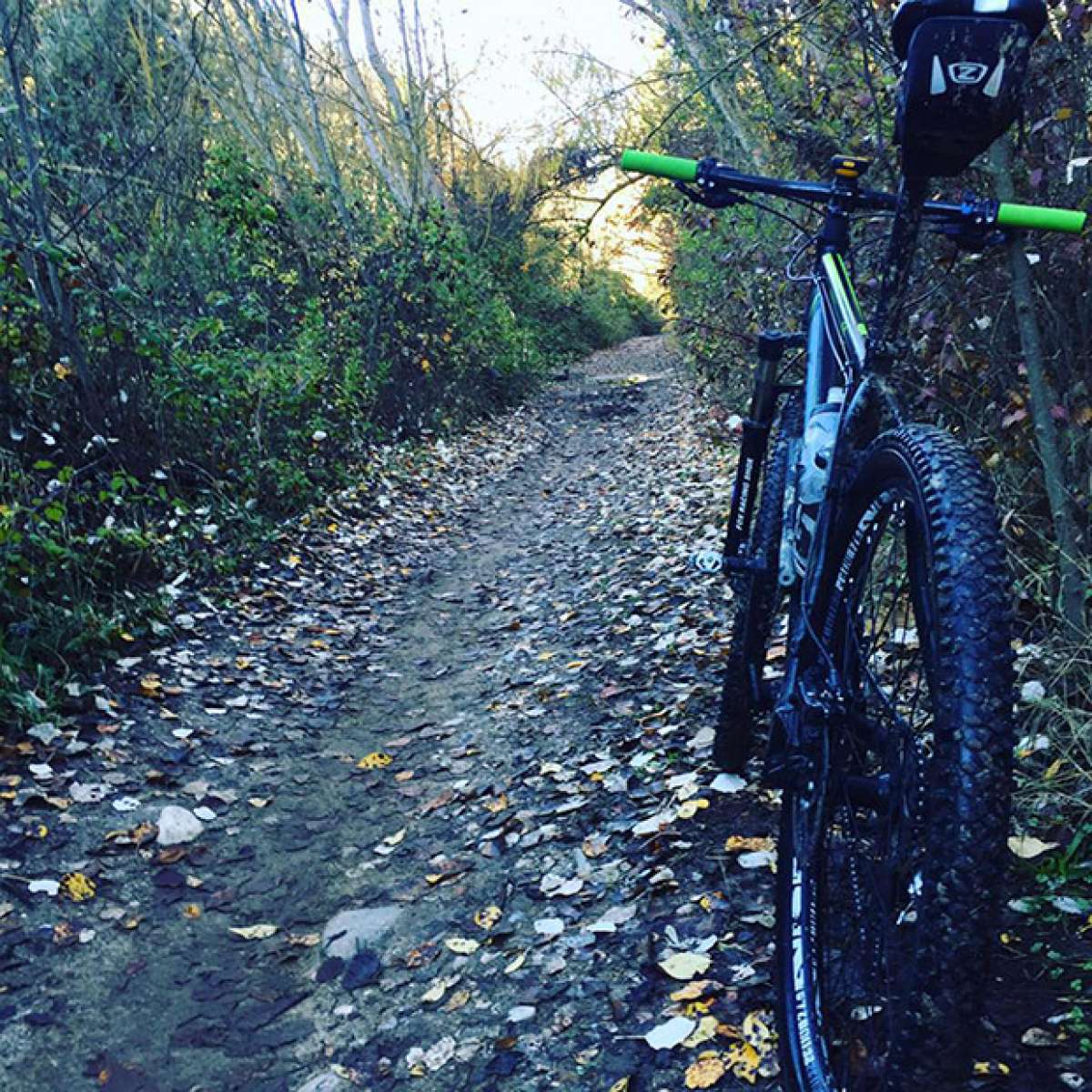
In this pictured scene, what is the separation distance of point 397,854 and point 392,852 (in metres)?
0.04

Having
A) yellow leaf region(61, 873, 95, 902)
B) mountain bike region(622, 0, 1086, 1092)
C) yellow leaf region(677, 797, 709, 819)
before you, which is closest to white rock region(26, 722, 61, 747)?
yellow leaf region(61, 873, 95, 902)

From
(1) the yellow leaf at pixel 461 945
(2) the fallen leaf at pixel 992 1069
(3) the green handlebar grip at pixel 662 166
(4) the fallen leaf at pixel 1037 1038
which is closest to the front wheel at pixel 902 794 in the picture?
(2) the fallen leaf at pixel 992 1069

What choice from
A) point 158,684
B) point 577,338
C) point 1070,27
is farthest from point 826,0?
point 577,338

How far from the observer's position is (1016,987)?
2.18 m

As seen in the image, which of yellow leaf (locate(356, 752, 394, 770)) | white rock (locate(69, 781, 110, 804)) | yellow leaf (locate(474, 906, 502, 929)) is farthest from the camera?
yellow leaf (locate(356, 752, 394, 770))

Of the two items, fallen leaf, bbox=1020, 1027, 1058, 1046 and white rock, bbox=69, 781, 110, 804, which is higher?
white rock, bbox=69, 781, 110, 804

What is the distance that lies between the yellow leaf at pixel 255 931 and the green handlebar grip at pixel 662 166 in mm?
2943

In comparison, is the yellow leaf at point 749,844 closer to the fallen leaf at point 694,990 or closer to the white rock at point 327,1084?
the fallen leaf at point 694,990

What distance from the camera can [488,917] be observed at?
3104 mm

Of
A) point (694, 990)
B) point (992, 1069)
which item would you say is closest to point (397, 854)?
point (694, 990)

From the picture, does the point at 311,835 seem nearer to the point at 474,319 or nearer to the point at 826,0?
the point at 826,0

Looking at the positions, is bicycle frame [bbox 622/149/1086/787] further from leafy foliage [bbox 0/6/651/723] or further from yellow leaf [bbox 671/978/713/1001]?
leafy foliage [bbox 0/6/651/723]

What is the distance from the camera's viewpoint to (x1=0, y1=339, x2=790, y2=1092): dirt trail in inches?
102

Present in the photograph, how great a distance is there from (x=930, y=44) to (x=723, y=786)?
2.56 metres
